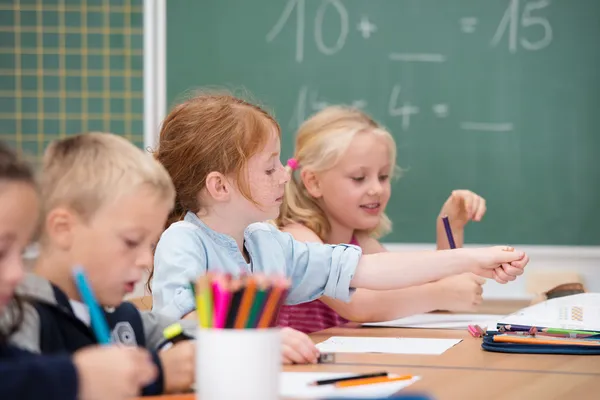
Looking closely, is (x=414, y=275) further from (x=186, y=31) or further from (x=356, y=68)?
(x=186, y=31)

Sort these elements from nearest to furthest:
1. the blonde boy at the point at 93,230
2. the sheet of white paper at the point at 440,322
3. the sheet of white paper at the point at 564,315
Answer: the blonde boy at the point at 93,230 < the sheet of white paper at the point at 564,315 < the sheet of white paper at the point at 440,322

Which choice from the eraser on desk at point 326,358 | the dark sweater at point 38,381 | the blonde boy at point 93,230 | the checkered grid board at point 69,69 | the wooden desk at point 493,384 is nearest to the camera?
the dark sweater at point 38,381

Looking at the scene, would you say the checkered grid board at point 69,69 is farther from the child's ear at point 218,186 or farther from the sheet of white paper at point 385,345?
the sheet of white paper at point 385,345

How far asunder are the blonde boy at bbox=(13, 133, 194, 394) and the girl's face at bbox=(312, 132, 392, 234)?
1.44 meters

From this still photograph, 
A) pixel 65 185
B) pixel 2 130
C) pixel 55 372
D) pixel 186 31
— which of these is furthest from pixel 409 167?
pixel 55 372

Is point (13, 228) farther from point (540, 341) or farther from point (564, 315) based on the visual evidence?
point (564, 315)

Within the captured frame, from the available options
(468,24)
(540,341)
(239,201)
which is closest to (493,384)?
(540,341)

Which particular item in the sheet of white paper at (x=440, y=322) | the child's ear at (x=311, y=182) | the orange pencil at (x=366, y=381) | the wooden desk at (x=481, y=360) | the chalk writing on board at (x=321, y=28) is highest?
the chalk writing on board at (x=321, y=28)

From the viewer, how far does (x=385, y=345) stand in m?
1.85

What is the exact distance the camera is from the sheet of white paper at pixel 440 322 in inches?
86.8

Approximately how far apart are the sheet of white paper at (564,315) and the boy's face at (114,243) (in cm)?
98

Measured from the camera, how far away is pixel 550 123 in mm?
3609

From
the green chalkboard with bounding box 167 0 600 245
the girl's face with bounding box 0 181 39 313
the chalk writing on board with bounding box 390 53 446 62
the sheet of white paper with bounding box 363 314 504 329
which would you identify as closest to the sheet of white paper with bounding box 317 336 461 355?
the sheet of white paper with bounding box 363 314 504 329

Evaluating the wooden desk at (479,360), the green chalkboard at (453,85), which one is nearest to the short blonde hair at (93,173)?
the wooden desk at (479,360)
